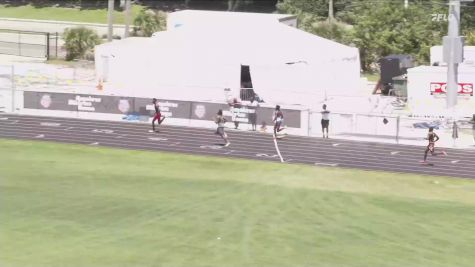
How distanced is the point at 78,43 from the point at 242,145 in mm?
34244

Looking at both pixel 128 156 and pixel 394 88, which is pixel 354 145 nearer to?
pixel 128 156

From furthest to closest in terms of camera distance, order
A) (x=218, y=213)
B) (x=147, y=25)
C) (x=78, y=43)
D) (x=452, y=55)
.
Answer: (x=147, y=25)
(x=78, y=43)
(x=452, y=55)
(x=218, y=213)

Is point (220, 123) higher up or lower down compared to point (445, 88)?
lower down

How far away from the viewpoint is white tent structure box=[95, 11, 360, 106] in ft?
156

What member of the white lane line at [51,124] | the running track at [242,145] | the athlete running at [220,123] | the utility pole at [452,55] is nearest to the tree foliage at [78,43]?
the running track at [242,145]

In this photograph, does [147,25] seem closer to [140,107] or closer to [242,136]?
[140,107]

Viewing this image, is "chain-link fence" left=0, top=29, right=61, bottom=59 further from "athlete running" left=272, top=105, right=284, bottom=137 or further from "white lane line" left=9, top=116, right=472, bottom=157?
"athlete running" left=272, top=105, right=284, bottom=137

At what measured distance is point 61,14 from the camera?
9581 centimetres

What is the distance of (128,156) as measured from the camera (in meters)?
35.0

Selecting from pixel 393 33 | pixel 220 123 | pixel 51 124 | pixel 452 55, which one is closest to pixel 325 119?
pixel 220 123

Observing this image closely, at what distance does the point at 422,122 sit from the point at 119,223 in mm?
19594

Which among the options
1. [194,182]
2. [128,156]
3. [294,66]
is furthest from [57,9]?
[194,182]

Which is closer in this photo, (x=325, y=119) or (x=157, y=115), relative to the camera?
(x=325, y=119)

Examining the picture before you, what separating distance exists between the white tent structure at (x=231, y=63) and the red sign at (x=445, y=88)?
5.83 metres
